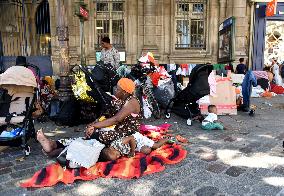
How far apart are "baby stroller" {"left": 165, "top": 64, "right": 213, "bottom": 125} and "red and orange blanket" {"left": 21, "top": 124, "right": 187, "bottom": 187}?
2439 millimetres

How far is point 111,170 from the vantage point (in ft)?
12.6

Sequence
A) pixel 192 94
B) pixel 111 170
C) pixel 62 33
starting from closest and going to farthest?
1. pixel 111 170
2. pixel 192 94
3. pixel 62 33

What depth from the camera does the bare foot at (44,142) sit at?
431cm

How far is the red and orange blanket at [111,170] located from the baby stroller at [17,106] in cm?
102

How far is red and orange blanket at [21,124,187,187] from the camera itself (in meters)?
3.60

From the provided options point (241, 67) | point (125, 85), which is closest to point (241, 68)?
point (241, 67)

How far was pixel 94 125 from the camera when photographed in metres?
4.07

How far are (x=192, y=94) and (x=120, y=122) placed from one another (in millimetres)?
2812

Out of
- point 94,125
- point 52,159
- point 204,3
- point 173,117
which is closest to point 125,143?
point 94,125

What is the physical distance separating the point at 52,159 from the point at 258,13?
1387cm

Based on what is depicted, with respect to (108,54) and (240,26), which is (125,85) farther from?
(240,26)

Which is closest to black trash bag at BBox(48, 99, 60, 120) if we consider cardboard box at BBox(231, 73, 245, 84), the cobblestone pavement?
the cobblestone pavement

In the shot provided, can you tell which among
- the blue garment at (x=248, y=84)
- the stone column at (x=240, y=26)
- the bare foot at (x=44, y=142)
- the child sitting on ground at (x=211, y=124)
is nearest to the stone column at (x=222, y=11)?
the stone column at (x=240, y=26)

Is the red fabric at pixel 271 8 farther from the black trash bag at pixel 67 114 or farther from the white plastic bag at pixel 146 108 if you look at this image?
the black trash bag at pixel 67 114
